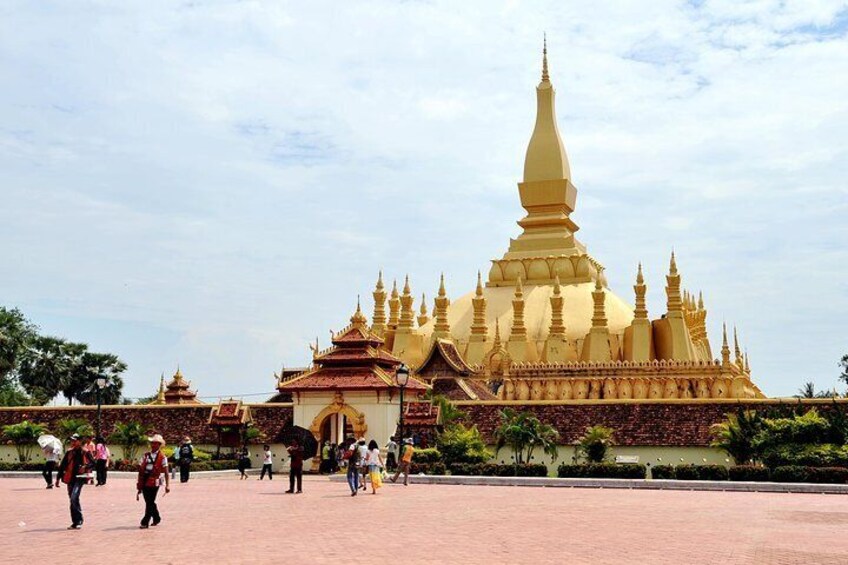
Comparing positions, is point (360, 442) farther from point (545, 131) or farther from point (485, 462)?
point (545, 131)

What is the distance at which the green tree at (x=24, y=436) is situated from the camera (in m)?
37.4

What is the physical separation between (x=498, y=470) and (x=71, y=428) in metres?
16.0

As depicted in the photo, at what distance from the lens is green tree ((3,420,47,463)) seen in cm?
3744

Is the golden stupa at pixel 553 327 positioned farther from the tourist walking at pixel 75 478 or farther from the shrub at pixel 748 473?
the tourist walking at pixel 75 478

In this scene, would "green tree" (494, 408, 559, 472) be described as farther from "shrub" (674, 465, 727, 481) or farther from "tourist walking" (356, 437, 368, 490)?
"tourist walking" (356, 437, 368, 490)

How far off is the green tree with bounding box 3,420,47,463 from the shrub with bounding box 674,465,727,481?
22.1 meters

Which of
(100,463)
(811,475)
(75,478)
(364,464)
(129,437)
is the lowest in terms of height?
(75,478)

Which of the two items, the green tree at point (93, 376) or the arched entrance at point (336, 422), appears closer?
the arched entrance at point (336, 422)

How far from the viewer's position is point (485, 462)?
103 feet

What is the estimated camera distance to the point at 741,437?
29406mm

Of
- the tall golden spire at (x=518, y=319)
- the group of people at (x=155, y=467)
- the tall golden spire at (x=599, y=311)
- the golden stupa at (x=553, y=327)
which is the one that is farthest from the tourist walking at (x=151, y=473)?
the tall golden spire at (x=599, y=311)

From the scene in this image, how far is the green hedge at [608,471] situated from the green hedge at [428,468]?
11.6 ft

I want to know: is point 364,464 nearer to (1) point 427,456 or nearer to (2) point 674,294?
(1) point 427,456

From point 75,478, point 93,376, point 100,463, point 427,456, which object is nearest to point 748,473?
point 427,456
